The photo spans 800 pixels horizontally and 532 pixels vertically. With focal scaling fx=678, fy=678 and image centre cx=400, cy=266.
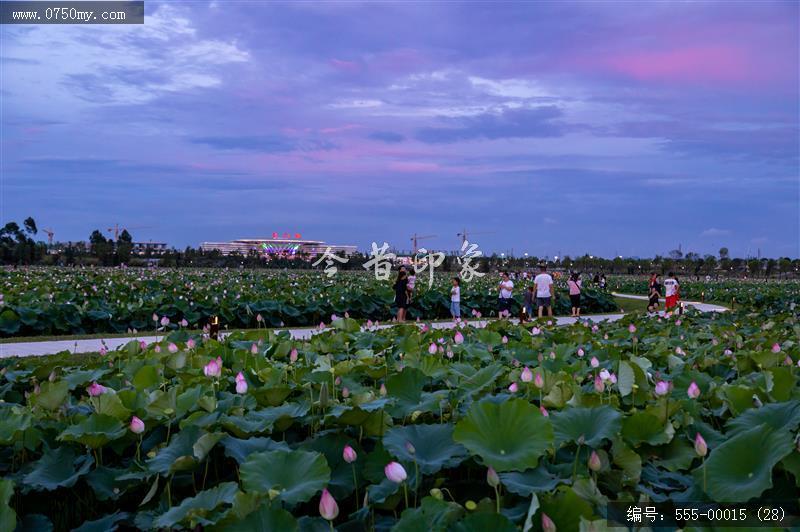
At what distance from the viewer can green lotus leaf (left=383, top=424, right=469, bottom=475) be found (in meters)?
2.07

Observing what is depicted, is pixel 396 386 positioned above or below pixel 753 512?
above

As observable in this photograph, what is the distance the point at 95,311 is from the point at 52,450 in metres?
12.3

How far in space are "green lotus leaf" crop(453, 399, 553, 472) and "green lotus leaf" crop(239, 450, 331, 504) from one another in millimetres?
410

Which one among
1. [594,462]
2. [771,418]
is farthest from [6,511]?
[771,418]

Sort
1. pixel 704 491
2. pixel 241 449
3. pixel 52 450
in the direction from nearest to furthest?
pixel 704 491, pixel 241 449, pixel 52 450

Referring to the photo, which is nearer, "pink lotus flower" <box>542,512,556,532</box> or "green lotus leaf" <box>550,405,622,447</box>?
"pink lotus flower" <box>542,512,556,532</box>

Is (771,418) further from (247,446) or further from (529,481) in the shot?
(247,446)

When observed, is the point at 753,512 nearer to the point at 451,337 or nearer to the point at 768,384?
the point at 768,384

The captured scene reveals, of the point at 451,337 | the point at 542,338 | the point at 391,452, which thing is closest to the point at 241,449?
the point at 391,452

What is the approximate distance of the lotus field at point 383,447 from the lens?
6.21 feet

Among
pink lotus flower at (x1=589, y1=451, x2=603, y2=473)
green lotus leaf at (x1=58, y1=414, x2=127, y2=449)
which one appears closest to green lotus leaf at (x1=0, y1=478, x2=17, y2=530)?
green lotus leaf at (x1=58, y1=414, x2=127, y2=449)

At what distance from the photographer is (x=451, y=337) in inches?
200

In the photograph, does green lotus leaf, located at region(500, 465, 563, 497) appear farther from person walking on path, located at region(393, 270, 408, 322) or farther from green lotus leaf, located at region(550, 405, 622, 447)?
person walking on path, located at region(393, 270, 408, 322)

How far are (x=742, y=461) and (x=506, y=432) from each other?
26.5 inches
